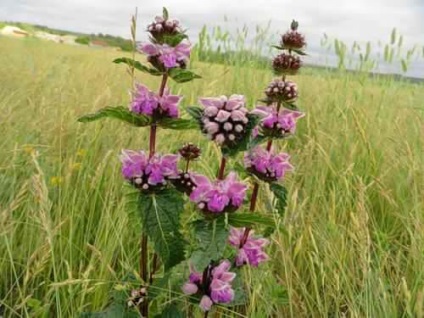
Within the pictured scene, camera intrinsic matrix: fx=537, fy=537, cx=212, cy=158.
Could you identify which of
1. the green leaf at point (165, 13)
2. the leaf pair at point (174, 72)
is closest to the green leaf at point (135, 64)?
the leaf pair at point (174, 72)

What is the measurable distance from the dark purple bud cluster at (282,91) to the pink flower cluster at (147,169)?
275 mm

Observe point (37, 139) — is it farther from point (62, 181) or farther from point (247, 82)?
point (247, 82)

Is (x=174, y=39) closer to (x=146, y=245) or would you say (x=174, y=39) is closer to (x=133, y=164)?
(x=133, y=164)

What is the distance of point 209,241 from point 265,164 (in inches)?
10.0

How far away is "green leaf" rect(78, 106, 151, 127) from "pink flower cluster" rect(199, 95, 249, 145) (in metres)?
0.15

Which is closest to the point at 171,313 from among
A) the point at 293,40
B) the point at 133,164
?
the point at 133,164

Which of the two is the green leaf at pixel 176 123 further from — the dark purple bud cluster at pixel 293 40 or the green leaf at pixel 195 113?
the dark purple bud cluster at pixel 293 40

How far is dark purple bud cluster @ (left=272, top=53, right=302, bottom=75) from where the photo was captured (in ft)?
4.06

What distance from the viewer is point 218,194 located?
1022 millimetres

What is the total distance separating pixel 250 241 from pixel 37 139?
1.32 metres

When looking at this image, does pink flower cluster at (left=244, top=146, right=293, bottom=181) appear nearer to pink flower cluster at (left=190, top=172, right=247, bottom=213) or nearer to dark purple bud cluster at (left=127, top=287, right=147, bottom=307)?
pink flower cluster at (left=190, top=172, right=247, bottom=213)

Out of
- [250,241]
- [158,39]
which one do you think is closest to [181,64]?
[158,39]

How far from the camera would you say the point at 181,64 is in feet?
3.53

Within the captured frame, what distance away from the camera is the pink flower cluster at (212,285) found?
109 cm
